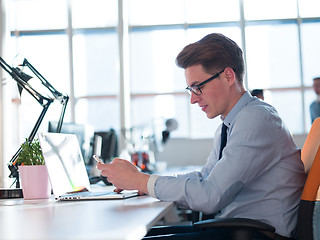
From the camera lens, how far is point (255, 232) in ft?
4.37

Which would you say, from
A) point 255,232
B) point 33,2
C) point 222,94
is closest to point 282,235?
point 255,232

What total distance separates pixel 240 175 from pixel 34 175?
2.59ft

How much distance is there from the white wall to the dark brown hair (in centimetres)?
616

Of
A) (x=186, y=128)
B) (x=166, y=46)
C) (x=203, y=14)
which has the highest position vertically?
(x=203, y=14)

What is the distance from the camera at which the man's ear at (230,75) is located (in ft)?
5.53

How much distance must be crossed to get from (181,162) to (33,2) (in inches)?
156

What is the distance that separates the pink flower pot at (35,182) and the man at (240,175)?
0.86 ft

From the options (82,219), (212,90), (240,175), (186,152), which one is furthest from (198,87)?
(186,152)

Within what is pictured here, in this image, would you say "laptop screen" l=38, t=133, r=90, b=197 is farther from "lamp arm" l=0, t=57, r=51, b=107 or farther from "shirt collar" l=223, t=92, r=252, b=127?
"shirt collar" l=223, t=92, r=252, b=127

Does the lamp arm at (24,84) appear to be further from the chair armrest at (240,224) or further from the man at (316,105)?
the man at (316,105)

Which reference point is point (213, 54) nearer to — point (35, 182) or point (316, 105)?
point (35, 182)

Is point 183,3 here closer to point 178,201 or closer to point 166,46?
point 166,46

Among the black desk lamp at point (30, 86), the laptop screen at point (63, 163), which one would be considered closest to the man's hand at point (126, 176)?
the laptop screen at point (63, 163)

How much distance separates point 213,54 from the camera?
5.47 feet
